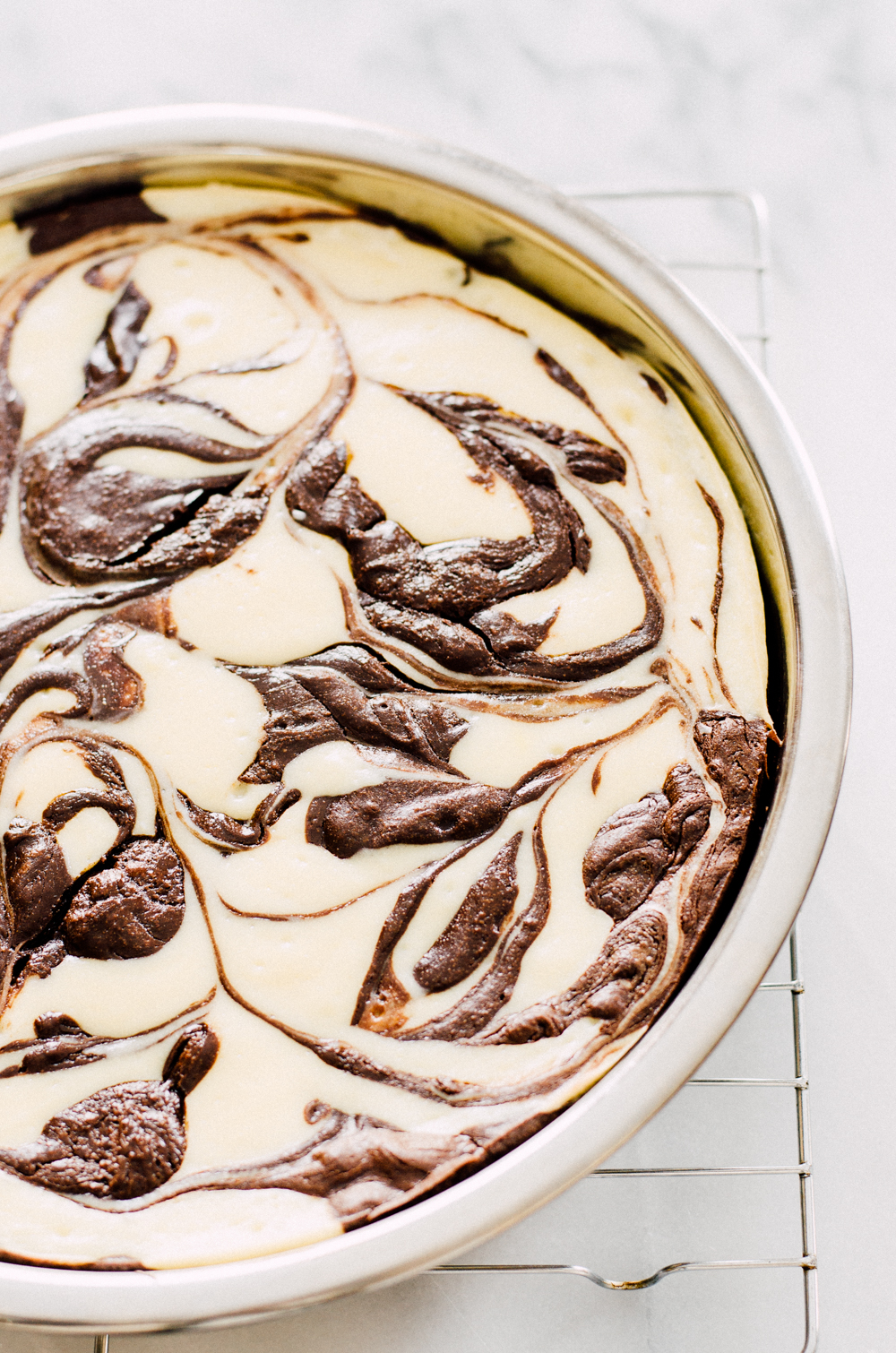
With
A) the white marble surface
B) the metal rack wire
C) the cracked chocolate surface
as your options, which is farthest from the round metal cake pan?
the white marble surface

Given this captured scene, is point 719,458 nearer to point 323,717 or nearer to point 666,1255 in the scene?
point 323,717

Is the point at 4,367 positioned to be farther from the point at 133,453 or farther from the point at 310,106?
the point at 310,106

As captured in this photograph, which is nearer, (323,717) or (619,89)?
(323,717)

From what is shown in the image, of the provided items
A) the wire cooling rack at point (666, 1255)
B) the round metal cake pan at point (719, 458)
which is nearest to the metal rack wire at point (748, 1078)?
the wire cooling rack at point (666, 1255)

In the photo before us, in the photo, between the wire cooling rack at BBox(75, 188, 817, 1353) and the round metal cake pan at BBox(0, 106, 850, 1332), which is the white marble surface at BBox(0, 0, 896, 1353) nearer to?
the round metal cake pan at BBox(0, 106, 850, 1332)

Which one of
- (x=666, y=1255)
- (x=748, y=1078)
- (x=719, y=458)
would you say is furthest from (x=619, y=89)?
(x=666, y=1255)
